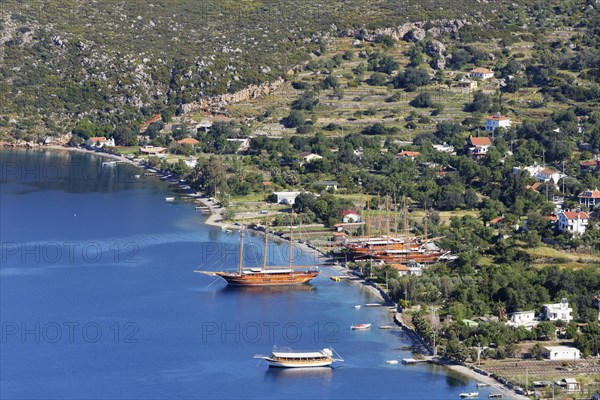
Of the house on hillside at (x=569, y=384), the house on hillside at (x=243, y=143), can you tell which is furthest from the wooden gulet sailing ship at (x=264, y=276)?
the house on hillside at (x=243, y=143)

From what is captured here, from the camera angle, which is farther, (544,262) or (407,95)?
(407,95)

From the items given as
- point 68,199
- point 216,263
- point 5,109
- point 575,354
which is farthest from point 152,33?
point 575,354

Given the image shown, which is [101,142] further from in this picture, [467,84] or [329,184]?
[329,184]

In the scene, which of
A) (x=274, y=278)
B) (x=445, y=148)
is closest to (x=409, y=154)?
(x=445, y=148)

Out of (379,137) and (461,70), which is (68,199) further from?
(461,70)

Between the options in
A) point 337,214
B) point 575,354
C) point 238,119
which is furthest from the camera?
point 238,119

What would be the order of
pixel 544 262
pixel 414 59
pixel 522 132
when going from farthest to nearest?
pixel 414 59
pixel 522 132
pixel 544 262
